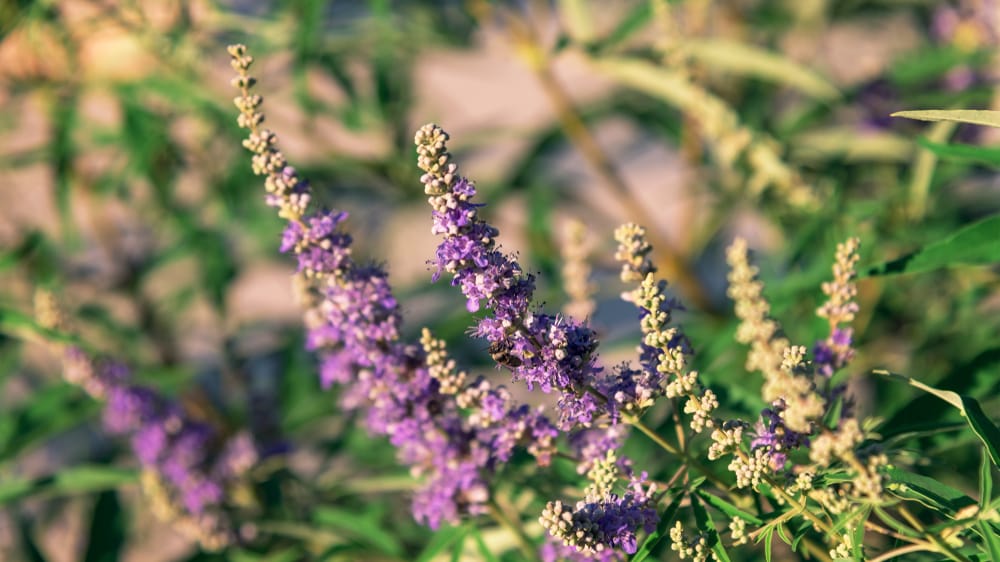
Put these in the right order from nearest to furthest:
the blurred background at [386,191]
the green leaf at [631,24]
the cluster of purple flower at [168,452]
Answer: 1. the cluster of purple flower at [168,452]
2. the blurred background at [386,191]
3. the green leaf at [631,24]

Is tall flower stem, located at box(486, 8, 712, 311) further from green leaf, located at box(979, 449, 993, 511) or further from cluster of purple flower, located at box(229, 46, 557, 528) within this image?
green leaf, located at box(979, 449, 993, 511)

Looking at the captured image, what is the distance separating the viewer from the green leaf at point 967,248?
1.42 meters

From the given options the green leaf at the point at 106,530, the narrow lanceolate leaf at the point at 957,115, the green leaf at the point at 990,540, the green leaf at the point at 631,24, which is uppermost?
the green leaf at the point at 631,24

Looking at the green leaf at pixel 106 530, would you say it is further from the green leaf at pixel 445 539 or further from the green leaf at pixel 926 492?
the green leaf at pixel 926 492

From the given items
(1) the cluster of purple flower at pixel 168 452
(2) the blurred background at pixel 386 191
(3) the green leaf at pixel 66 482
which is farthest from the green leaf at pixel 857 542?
(3) the green leaf at pixel 66 482

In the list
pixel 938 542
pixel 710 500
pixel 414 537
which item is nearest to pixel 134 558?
pixel 414 537

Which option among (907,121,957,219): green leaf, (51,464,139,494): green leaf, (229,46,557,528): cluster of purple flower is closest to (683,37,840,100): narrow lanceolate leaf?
(907,121,957,219): green leaf

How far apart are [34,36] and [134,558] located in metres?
2.71

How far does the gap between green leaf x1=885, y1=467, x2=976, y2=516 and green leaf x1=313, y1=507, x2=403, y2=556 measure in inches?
48.9

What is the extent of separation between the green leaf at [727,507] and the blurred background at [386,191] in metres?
0.50

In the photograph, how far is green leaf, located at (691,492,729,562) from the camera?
3.85 ft

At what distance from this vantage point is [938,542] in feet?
3.65

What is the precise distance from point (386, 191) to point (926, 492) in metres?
2.62

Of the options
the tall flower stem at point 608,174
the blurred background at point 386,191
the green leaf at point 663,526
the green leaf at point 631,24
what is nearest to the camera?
the green leaf at point 663,526
